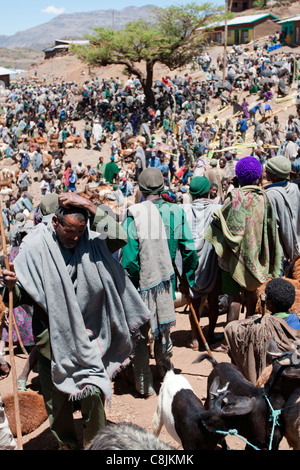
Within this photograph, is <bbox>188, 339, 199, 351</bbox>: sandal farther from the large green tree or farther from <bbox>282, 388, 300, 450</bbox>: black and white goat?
the large green tree

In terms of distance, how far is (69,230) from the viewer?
300 cm

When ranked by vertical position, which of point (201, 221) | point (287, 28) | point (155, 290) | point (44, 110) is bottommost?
point (155, 290)

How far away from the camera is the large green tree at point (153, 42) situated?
27.8 meters

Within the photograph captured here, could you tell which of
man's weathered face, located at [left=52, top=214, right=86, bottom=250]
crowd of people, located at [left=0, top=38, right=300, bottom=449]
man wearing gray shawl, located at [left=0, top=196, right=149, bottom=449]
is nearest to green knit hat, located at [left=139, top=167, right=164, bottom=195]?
crowd of people, located at [left=0, top=38, right=300, bottom=449]

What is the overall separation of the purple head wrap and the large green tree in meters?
24.7

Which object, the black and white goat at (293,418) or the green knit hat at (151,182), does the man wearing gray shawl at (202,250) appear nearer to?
the green knit hat at (151,182)

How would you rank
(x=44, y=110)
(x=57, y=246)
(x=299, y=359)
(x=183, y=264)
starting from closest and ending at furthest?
(x=299, y=359) → (x=57, y=246) → (x=183, y=264) → (x=44, y=110)

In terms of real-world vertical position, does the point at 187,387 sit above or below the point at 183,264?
below

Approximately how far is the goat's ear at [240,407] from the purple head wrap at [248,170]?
2.32 metres

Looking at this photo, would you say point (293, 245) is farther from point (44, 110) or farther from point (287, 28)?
point (287, 28)

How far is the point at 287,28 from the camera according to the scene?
133 ft

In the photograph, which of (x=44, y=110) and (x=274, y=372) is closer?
(x=274, y=372)

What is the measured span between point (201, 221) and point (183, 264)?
2.17ft

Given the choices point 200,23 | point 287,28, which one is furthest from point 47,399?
point 287,28
